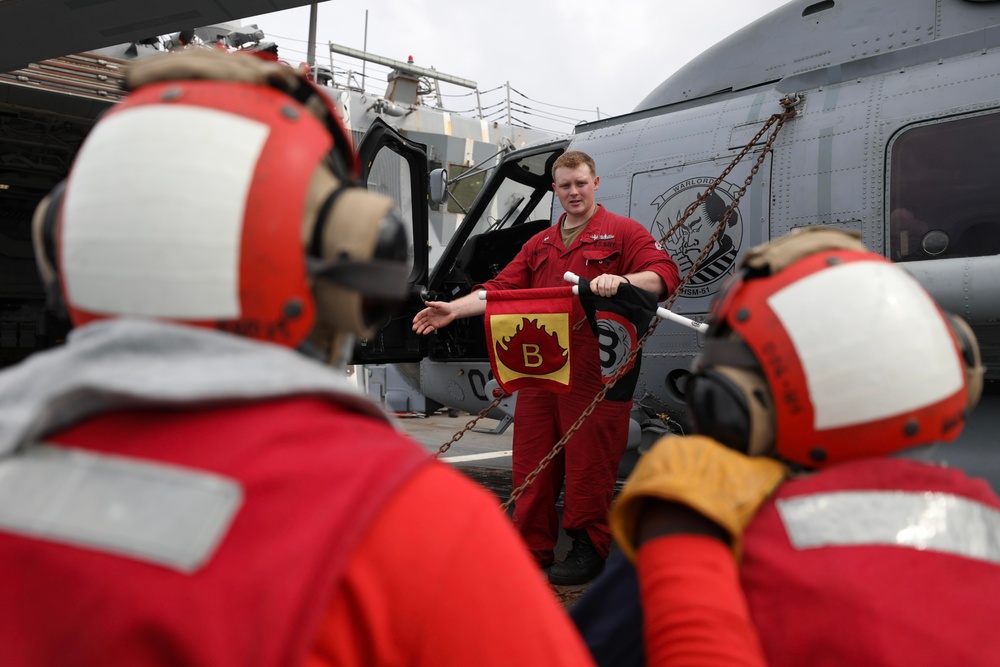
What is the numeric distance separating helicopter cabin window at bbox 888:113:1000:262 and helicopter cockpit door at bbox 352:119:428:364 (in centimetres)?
302

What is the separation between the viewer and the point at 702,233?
13.8ft

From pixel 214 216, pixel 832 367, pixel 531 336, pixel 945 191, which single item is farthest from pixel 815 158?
pixel 214 216

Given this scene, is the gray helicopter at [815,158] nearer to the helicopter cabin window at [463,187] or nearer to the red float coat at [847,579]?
the helicopter cabin window at [463,187]

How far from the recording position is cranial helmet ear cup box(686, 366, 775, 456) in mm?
1182

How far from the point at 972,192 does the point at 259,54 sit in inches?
138

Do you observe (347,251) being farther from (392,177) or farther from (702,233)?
(392,177)

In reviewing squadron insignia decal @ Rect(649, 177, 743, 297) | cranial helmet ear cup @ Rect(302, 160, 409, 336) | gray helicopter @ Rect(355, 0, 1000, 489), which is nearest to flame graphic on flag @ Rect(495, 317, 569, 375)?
gray helicopter @ Rect(355, 0, 1000, 489)

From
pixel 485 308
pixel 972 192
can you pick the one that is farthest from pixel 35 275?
pixel 972 192

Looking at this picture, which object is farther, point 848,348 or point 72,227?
point 848,348

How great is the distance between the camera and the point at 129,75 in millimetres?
1009

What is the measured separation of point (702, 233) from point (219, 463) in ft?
12.6

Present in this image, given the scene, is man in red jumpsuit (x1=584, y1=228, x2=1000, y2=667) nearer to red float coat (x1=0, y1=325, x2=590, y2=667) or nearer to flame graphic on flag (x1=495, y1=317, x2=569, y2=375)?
red float coat (x1=0, y1=325, x2=590, y2=667)

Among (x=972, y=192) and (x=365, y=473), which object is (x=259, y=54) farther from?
(x=972, y=192)

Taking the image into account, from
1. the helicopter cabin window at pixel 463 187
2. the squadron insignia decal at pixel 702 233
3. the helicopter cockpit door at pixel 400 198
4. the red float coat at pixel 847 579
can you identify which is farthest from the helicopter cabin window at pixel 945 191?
the helicopter cabin window at pixel 463 187
